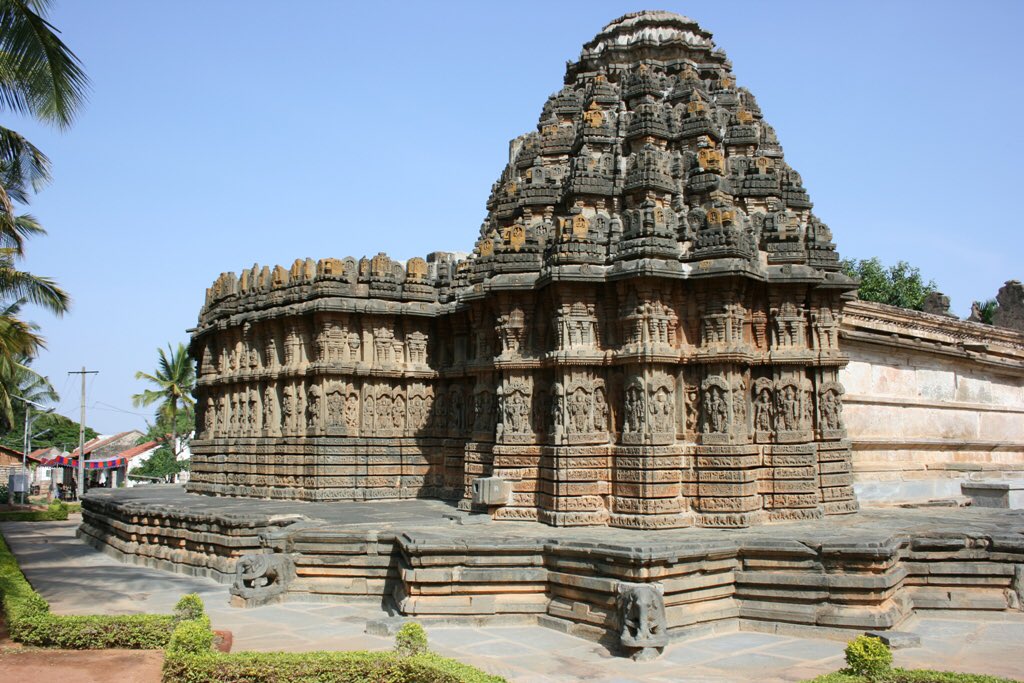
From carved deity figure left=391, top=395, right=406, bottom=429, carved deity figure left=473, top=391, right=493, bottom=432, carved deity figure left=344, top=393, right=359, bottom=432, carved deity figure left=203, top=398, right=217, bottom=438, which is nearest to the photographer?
carved deity figure left=473, top=391, right=493, bottom=432

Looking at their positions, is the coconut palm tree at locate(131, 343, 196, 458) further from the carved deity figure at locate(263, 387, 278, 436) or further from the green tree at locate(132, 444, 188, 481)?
the carved deity figure at locate(263, 387, 278, 436)

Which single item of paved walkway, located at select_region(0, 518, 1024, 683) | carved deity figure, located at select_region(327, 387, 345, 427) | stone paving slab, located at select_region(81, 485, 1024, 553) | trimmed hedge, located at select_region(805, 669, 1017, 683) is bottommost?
paved walkway, located at select_region(0, 518, 1024, 683)

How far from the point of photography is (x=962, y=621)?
11.4 metres

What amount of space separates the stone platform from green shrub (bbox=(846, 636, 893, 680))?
233 centimetres

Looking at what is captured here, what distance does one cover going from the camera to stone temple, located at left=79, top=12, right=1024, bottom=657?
11.3 m

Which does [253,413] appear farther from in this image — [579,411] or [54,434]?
[54,434]

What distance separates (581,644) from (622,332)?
18.1 ft

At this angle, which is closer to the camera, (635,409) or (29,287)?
(635,409)

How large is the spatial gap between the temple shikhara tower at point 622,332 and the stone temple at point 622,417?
2.0 inches

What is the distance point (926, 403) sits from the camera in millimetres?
19969

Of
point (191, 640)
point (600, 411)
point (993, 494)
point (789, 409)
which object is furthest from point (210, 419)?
point (993, 494)

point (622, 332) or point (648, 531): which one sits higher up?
point (622, 332)

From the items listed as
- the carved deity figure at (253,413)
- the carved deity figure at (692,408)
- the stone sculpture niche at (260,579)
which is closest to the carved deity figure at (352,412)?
the carved deity figure at (253,413)

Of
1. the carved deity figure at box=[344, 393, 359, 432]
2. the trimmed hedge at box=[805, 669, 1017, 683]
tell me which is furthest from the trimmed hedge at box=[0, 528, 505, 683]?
the carved deity figure at box=[344, 393, 359, 432]
